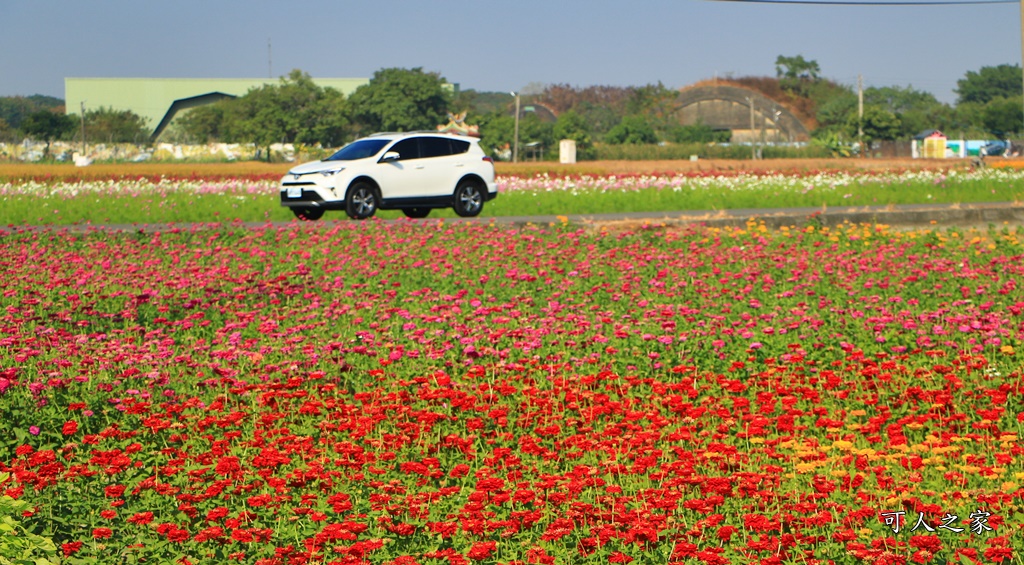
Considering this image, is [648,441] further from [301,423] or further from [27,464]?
[27,464]

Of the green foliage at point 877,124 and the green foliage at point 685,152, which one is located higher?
the green foliage at point 877,124

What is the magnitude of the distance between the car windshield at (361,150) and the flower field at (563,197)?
1285mm

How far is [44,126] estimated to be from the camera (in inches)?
3078

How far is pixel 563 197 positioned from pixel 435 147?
3.65 meters

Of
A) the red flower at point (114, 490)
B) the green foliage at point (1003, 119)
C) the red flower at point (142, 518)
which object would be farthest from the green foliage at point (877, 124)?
the red flower at point (142, 518)

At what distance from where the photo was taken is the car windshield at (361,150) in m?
20.4

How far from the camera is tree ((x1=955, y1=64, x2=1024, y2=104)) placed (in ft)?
547

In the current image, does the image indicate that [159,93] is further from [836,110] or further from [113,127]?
[836,110]

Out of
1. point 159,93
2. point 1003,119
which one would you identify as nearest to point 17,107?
point 159,93

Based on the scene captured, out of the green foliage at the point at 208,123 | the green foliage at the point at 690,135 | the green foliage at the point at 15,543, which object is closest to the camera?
the green foliage at the point at 15,543

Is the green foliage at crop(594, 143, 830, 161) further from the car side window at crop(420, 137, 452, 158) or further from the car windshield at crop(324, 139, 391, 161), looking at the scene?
the car windshield at crop(324, 139, 391, 161)

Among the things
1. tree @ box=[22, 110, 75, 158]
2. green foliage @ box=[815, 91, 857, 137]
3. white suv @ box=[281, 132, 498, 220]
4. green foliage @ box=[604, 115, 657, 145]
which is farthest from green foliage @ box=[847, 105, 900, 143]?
white suv @ box=[281, 132, 498, 220]

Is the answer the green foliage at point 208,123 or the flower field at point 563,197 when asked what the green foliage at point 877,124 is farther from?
the flower field at point 563,197

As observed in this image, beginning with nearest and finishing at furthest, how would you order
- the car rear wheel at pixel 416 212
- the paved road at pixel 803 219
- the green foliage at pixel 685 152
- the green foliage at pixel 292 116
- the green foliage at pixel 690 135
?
the paved road at pixel 803 219, the car rear wheel at pixel 416 212, the green foliage at pixel 685 152, the green foliage at pixel 292 116, the green foliage at pixel 690 135
